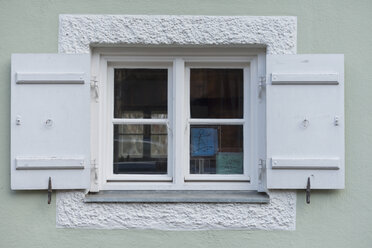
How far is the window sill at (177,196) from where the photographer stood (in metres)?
3.34

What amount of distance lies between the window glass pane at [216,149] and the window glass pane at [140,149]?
0.78ft

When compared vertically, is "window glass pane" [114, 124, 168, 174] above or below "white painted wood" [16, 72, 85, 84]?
below

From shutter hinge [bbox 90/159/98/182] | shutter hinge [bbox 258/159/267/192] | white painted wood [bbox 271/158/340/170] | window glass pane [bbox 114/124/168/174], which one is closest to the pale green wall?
white painted wood [bbox 271/158/340/170]

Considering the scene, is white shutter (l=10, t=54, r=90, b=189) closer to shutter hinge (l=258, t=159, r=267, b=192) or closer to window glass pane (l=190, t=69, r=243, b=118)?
window glass pane (l=190, t=69, r=243, b=118)

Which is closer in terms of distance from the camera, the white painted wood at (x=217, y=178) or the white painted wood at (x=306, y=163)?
the white painted wood at (x=306, y=163)

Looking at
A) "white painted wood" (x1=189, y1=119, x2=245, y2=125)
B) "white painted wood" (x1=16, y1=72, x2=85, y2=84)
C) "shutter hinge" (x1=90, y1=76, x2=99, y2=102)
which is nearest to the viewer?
"white painted wood" (x1=16, y1=72, x2=85, y2=84)

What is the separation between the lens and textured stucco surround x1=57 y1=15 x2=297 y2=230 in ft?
11.0

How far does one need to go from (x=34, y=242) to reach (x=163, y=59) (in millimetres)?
1646

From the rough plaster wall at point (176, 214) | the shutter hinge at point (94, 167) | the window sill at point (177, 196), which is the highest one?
the shutter hinge at point (94, 167)

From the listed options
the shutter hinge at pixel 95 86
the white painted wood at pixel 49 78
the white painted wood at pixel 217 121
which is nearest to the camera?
the white painted wood at pixel 49 78

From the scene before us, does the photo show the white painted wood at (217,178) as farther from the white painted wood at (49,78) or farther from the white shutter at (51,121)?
the white painted wood at (49,78)

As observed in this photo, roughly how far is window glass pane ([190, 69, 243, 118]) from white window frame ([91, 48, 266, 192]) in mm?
48

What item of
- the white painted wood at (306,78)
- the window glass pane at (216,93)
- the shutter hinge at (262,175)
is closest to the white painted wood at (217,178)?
the shutter hinge at (262,175)

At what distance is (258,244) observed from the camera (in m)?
3.36
